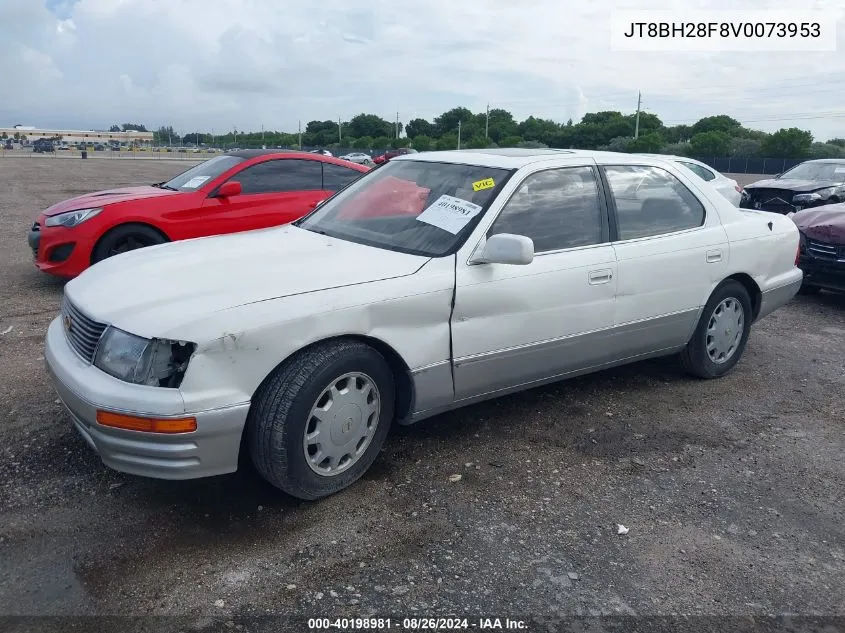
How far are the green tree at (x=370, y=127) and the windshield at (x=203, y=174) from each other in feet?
296

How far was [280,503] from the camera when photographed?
3.31 meters

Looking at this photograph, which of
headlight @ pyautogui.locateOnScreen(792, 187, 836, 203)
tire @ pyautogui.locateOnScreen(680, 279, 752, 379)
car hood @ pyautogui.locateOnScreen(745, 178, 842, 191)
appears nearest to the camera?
tire @ pyautogui.locateOnScreen(680, 279, 752, 379)

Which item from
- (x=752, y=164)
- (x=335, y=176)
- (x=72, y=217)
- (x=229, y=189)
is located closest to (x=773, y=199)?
(x=335, y=176)

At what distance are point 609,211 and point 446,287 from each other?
1.37m

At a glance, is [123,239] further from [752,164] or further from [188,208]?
[752,164]

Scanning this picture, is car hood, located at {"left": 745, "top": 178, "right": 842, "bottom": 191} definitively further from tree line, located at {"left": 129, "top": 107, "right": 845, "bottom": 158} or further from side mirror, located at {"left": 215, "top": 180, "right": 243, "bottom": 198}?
tree line, located at {"left": 129, "top": 107, "right": 845, "bottom": 158}

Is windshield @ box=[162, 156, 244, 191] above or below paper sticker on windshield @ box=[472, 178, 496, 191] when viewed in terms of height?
below

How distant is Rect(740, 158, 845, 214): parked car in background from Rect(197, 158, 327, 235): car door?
7.78 meters

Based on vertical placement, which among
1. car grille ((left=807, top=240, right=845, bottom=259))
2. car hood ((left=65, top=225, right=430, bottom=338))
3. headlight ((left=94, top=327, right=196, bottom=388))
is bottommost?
car grille ((left=807, top=240, right=845, bottom=259))

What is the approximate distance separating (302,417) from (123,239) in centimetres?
478

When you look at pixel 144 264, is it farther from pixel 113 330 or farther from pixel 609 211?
pixel 609 211

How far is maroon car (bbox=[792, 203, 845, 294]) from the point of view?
23.9 ft

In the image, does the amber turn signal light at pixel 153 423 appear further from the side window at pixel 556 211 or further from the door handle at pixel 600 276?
the door handle at pixel 600 276

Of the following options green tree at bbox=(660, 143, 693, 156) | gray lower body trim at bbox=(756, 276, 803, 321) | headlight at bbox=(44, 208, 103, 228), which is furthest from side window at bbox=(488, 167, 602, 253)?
green tree at bbox=(660, 143, 693, 156)
